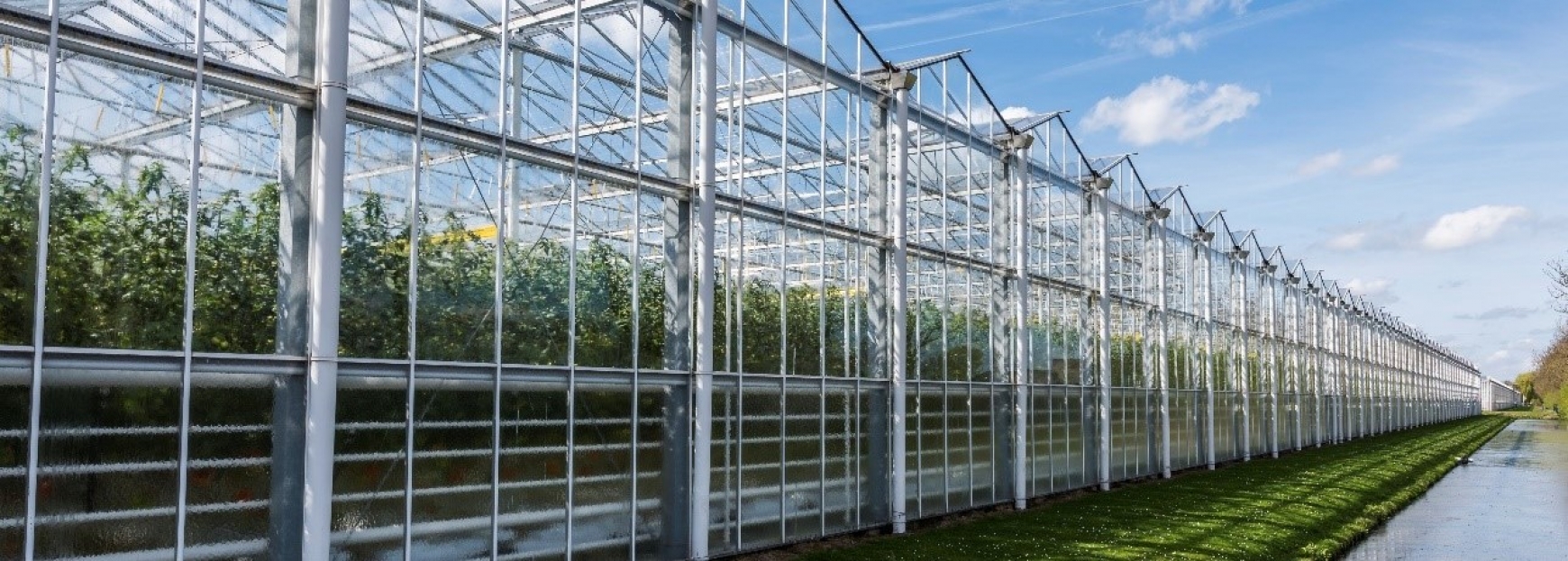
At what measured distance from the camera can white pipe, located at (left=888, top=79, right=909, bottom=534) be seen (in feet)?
71.7

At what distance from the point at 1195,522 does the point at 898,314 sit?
692cm

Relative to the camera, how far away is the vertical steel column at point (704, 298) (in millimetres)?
16672

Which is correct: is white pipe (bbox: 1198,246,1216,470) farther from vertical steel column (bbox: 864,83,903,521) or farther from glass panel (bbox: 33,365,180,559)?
glass panel (bbox: 33,365,180,559)

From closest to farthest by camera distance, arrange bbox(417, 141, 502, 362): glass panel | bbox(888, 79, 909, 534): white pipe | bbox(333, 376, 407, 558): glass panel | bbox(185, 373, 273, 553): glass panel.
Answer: bbox(185, 373, 273, 553): glass panel
bbox(333, 376, 407, 558): glass panel
bbox(417, 141, 502, 362): glass panel
bbox(888, 79, 909, 534): white pipe

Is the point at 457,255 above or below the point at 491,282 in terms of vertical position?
above

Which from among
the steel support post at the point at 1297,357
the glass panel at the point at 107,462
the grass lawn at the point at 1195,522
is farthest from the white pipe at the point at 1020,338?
the steel support post at the point at 1297,357

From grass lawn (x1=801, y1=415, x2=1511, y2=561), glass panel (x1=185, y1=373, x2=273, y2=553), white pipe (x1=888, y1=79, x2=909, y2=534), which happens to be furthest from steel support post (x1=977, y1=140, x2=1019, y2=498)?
glass panel (x1=185, y1=373, x2=273, y2=553)

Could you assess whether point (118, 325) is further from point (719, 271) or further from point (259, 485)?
point (719, 271)

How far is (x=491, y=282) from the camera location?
45.4 ft

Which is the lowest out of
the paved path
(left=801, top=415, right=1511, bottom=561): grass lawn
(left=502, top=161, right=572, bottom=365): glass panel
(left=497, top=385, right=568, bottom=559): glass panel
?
the paved path

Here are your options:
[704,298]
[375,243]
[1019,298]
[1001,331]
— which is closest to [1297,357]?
[1019,298]

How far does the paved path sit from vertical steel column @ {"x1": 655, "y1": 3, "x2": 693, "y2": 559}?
11.8 metres

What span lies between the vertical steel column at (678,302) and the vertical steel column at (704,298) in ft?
0.30

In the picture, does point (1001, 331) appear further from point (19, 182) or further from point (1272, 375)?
point (1272, 375)
